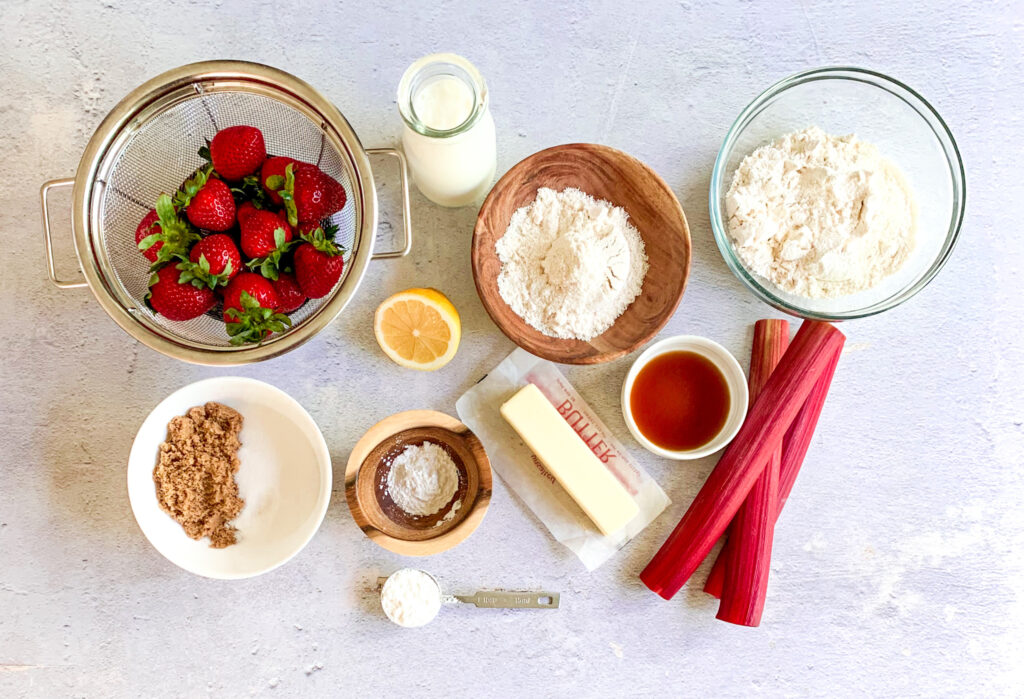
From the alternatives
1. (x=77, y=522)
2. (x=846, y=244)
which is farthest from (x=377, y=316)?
(x=846, y=244)

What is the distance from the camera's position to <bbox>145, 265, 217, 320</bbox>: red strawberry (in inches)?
48.4

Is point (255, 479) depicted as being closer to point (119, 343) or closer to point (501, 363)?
point (119, 343)

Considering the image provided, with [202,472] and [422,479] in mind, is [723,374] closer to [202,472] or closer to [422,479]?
[422,479]

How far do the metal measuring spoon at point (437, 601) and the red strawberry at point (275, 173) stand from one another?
0.75 metres

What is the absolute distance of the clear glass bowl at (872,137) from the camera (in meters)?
1.44

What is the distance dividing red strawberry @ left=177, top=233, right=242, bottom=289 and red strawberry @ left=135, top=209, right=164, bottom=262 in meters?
0.06

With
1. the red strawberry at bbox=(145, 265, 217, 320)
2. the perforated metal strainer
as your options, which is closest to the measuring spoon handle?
the perforated metal strainer

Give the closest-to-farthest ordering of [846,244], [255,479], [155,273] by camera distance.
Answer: [155,273]
[846,244]
[255,479]

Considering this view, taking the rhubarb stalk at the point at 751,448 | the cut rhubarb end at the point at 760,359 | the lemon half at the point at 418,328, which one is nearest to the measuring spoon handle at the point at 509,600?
the rhubarb stalk at the point at 751,448

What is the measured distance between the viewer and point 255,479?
1.49 meters

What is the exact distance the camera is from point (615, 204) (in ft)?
4.71

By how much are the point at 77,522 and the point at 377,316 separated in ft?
2.48

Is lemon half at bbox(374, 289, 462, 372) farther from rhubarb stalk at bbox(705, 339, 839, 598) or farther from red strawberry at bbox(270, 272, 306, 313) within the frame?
rhubarb stalk at bbox(705, 339, 839, 598)

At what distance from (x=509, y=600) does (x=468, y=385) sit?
0.44 meters
